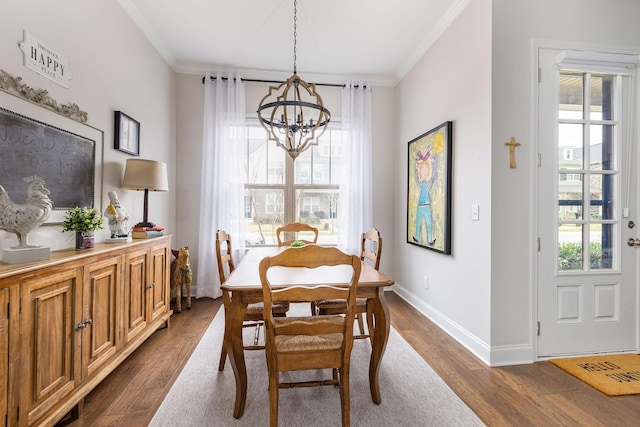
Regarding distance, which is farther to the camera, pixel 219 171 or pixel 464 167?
pixel 219 171

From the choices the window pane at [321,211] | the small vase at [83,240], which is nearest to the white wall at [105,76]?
the small vase at [83,240]

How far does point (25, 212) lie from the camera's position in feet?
4.75

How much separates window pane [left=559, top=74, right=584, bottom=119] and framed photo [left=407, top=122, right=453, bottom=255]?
82 cm

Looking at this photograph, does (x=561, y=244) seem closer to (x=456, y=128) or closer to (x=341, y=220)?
(x=456, y=128)

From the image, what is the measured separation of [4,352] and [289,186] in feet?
10.4

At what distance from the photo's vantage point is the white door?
2279 mm

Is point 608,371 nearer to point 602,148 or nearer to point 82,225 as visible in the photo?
point 602,148

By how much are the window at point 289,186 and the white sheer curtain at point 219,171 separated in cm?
19

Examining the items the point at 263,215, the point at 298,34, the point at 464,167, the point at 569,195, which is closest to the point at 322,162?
the point at 263,215

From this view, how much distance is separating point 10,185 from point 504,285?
10.5 ft

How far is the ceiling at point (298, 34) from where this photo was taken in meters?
2.71

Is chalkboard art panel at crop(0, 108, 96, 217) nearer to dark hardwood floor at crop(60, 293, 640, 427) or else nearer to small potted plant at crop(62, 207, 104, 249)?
small potted plant at crop(62, 207, 104, 249)

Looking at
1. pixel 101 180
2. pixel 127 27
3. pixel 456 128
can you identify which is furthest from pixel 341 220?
pixel 127 27

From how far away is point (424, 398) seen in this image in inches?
71.5
